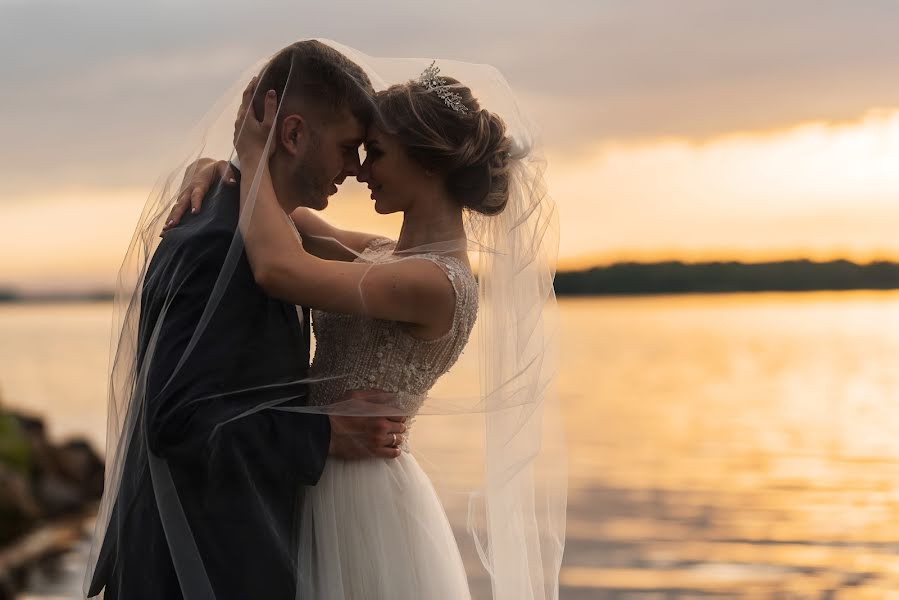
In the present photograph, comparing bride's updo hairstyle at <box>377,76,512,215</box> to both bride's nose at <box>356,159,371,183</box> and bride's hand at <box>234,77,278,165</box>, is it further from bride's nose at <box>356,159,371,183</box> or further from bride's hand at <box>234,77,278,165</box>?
bride's hand at <box>234,77,278,165</box>

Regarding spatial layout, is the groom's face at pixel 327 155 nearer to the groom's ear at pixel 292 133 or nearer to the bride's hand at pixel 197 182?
the groom's ear at pixel 292 133

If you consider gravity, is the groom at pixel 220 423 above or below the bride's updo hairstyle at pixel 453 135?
below

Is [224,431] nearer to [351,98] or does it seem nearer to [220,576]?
[220,576]

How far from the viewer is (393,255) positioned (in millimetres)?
3895

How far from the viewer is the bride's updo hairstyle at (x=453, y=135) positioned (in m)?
3.82

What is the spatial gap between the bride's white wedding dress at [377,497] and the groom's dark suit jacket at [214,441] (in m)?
0.12

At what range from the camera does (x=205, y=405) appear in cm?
350

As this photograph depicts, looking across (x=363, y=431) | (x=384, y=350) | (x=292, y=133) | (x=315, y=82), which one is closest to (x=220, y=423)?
(x=363, y=431)

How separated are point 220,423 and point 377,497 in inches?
22.6

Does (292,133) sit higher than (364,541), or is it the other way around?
(292,133)

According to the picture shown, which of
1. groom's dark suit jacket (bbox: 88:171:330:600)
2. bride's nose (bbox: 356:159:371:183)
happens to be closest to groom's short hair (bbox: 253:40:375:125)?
bride's nose (bbox: 356:159:371:183)

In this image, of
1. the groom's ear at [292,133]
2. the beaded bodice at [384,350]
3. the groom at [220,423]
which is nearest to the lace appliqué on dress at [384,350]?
the beaded bodice at [384,350]

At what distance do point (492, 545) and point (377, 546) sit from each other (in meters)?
0.58

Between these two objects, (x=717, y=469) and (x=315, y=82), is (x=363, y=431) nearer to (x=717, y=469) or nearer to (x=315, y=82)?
(x=315, y=82)
